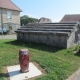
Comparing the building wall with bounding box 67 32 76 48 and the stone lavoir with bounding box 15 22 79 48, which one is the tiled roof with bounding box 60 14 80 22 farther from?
the building wall with bounding box 67 32 76 48

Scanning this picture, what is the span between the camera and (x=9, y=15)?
31375 mm

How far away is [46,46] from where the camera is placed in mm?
11070

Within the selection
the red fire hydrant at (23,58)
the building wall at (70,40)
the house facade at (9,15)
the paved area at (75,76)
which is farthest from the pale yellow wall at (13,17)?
the paved area at (75,76)

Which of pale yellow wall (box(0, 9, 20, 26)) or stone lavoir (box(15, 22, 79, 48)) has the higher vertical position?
pale yellow wall (box(0, 9, 20, 26))

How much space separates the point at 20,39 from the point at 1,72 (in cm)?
802

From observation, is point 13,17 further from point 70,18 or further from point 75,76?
point 75,76

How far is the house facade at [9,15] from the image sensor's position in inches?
1172

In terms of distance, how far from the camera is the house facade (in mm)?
29766

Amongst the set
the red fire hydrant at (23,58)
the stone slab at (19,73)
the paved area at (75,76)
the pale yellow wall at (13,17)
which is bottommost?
the paved area at (75,76)

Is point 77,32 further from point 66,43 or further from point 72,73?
point 72,73

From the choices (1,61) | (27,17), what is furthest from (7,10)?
(27,17)

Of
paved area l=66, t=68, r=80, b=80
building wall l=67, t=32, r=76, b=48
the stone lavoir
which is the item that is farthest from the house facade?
paved area l=66, t=68, r=80, b=80

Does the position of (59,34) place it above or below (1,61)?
above

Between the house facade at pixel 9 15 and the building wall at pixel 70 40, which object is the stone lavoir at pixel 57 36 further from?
the house facade at pixel 9 15
